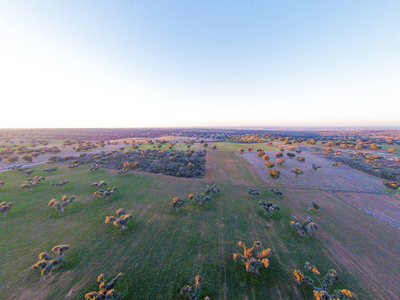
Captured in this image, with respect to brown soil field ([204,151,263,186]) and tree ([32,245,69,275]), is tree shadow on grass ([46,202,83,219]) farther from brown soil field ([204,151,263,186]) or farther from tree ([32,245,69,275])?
brown soil field ([204,151,263,186])

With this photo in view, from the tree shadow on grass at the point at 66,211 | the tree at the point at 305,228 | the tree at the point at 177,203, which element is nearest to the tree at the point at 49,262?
the tree shadow on grass at the point at 66,211

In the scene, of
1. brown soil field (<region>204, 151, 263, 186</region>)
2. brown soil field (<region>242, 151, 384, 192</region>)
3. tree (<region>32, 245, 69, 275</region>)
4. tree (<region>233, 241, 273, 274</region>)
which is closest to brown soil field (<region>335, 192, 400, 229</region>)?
brown soil field (<region>242, 151, 384, 192</region>)

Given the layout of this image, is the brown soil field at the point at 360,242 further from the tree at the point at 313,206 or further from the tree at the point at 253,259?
the tree at the point at 253,259

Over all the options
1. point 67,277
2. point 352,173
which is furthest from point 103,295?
point 352,173

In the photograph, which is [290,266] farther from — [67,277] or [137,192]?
[137,192]

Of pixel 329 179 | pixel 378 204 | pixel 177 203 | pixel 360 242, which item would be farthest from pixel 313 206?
pixel 177 203

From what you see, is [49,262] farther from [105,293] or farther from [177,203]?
[177,203]
